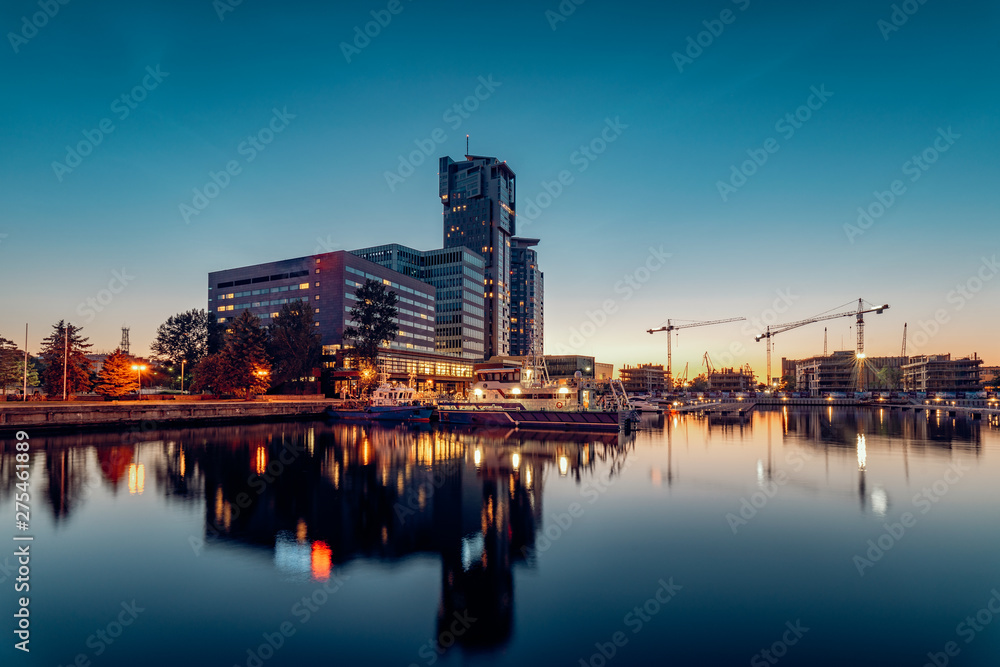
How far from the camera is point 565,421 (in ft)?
184

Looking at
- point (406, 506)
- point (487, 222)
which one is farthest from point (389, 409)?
point (487, 222)

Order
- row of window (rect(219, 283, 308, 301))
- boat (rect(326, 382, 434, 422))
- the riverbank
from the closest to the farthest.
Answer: the riverbank < boat (rect(326, 382, 434, 422)) < row of window (rect(219, 283, 308, 301))

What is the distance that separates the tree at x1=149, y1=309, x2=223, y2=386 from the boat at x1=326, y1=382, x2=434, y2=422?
50.4 m

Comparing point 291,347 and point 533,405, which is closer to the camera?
point 533,405

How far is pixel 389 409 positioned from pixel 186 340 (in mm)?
67766

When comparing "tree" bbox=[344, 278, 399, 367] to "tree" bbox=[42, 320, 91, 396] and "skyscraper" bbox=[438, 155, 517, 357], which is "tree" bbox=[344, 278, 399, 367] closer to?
"tree" bbox=[42, 320, 91, 396]
